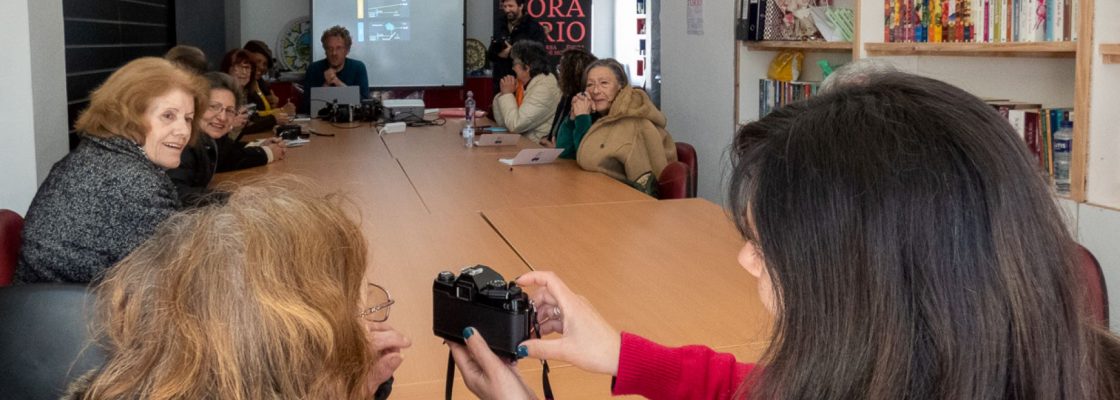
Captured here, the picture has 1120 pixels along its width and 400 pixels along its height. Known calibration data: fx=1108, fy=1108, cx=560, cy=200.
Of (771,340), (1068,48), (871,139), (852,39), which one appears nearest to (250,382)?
(771,340)

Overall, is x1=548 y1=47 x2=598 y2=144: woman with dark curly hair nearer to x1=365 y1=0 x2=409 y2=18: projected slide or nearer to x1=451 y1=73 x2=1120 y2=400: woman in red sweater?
x1=365 y1=0 x2=409 y2=18: projected slide

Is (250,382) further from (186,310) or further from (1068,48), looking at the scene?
(1068,48)

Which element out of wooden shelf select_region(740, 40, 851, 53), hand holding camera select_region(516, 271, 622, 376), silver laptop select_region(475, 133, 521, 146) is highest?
wooden shelf select_region(740, 40, 851, 53)

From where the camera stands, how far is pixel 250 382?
106cm

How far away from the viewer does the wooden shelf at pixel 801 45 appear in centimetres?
486

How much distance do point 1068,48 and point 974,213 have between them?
2.88 meters

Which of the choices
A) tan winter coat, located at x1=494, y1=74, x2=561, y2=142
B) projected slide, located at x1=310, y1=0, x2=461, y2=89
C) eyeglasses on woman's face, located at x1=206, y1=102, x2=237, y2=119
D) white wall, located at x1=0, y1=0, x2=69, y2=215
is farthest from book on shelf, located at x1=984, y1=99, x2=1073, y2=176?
projected slide, located at x1=310, y1=0, x2=461, y2=89

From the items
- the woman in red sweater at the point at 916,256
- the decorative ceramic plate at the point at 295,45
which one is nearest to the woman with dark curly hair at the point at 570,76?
the decorative ceramic plate at the point at 295,45

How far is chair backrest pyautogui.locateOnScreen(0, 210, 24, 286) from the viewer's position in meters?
2.63

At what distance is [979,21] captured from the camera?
3.80m

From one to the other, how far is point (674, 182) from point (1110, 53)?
1.66m

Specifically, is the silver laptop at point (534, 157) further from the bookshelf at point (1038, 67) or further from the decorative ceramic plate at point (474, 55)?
the decorative ceramic plate at point (474, 55)

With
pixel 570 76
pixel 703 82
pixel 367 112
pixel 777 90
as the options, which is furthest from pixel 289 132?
pixel 777 90

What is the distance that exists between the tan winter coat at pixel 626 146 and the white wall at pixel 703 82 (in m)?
0.96
